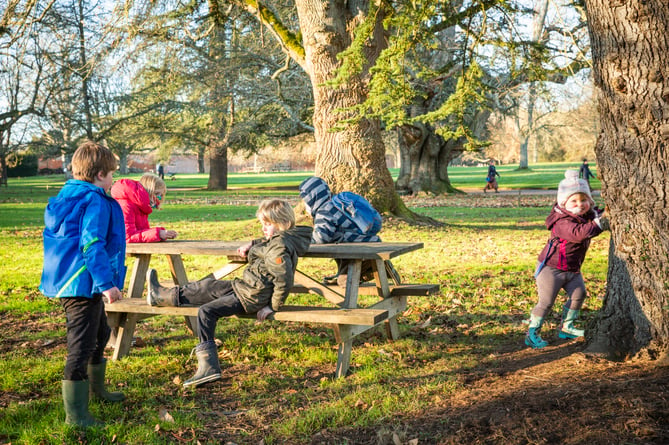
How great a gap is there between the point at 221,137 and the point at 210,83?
8.99m

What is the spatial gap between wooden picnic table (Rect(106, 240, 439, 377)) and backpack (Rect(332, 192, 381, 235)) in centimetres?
35

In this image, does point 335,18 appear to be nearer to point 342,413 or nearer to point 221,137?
point 342,413

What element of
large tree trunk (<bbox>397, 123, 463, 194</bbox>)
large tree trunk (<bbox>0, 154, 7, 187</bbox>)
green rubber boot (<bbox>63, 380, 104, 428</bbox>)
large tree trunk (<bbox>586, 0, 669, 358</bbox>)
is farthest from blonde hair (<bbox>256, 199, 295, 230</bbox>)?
large tree trunk (<bbox>0, 154, 7, 187</bbox>)

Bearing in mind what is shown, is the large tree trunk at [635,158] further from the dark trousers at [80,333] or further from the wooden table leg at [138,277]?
the wooden table leg at [138,277]

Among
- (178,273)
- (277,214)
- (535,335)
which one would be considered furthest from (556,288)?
(178,273)

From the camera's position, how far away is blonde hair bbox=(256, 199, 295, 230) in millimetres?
4617

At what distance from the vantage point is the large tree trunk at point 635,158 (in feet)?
13.6

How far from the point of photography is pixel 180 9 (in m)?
15.0

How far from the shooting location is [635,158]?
4.22 meters

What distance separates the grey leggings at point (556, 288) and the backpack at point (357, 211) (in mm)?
1586

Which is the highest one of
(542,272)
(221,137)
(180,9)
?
(180,9)

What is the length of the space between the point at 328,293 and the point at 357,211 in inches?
41.5

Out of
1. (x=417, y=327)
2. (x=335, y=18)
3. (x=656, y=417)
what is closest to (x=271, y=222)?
(x=417, y=327)

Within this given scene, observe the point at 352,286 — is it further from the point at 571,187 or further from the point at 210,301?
the point at 571,187
